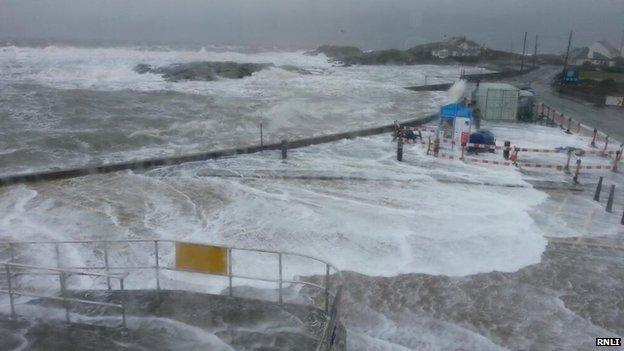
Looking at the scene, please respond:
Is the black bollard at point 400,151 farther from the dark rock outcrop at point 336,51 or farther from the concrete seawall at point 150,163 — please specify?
the dark rock outcrop at point 336,51

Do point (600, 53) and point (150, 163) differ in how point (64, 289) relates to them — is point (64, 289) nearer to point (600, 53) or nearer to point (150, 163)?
point (150, 163)

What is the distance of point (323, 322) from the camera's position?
18.6 feet

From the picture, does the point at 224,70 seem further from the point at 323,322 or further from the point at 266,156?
the point at 323,322

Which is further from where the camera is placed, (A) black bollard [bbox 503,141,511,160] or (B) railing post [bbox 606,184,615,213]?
(A) black bollard [bbox 503,141,511,160]

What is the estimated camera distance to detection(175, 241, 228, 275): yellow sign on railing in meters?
5.73

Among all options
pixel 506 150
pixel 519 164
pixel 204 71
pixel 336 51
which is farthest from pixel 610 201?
pixel 336 51

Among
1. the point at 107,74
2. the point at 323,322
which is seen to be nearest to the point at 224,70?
the point at 107,74

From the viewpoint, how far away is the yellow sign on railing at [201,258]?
5734 millimetres

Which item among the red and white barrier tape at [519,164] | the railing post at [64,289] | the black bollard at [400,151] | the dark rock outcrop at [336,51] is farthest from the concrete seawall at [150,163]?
the dark rock outcrop at [336,51]

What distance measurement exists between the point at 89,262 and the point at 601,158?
1766 centimetres

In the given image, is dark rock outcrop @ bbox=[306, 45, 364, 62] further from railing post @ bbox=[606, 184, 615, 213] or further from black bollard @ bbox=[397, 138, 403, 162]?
railing post @ bbox=[606, 184, 615, 213]

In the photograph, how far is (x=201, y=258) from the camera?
5852mm

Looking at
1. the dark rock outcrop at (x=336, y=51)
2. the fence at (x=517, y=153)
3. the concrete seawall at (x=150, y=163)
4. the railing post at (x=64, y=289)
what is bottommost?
the concrete seawall at (x=150, y=163)

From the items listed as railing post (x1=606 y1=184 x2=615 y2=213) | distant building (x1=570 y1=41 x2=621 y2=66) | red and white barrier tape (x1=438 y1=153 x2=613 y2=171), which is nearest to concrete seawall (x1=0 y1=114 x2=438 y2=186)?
red and white barrier tape (x1=438 y1=153 x2=613 y2=171)
